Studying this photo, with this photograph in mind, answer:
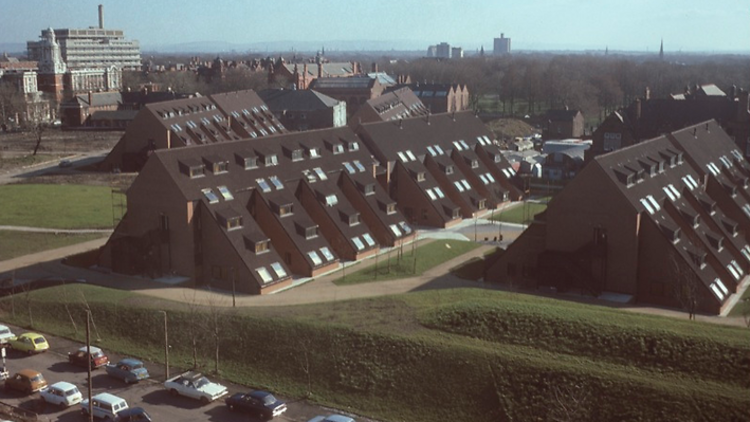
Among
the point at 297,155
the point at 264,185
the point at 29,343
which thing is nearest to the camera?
the point at 29,343

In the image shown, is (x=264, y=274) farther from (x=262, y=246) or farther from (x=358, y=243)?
(x=358, y=243)

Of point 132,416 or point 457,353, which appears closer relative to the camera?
point 132,416

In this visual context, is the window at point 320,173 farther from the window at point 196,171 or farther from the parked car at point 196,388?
the parked car at point 196,388

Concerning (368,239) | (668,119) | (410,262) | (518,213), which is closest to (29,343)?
(410,262)

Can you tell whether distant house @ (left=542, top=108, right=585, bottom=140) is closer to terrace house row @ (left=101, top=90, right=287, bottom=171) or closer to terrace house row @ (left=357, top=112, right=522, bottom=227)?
terrace house row @ (left=357, top=112, right=522, bottom=227)

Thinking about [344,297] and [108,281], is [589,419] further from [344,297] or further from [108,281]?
[108,281]

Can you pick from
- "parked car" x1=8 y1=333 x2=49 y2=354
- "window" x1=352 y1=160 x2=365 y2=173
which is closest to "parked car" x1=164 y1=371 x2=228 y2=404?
"parked car" x1=8 y1=333 x2=49 y2=354
